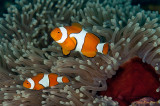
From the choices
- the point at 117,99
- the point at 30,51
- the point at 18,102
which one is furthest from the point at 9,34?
the point at 117,99

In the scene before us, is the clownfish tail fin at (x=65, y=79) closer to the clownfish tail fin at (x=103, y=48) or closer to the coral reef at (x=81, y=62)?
the coral reef at (x=81, y=62)

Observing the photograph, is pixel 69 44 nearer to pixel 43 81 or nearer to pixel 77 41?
pixel 77 41

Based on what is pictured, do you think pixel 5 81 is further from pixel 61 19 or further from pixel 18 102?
pixel 61 19

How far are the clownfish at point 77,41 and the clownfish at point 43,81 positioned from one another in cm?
34

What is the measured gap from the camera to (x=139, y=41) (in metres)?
1.61

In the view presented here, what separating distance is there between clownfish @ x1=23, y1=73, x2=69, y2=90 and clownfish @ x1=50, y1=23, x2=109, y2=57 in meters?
0.34

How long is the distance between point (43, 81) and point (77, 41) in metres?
0.51

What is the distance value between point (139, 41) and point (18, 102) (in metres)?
1.25

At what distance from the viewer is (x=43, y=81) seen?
164 centimetres

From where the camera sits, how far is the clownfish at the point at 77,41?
1.36 m

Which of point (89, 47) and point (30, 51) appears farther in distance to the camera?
point (30, 51)

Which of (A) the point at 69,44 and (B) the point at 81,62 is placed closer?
(A) the point at 69,44

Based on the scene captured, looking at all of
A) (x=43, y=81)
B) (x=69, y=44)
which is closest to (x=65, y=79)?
(x=43, y=81)

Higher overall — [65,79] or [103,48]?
[103,48]
